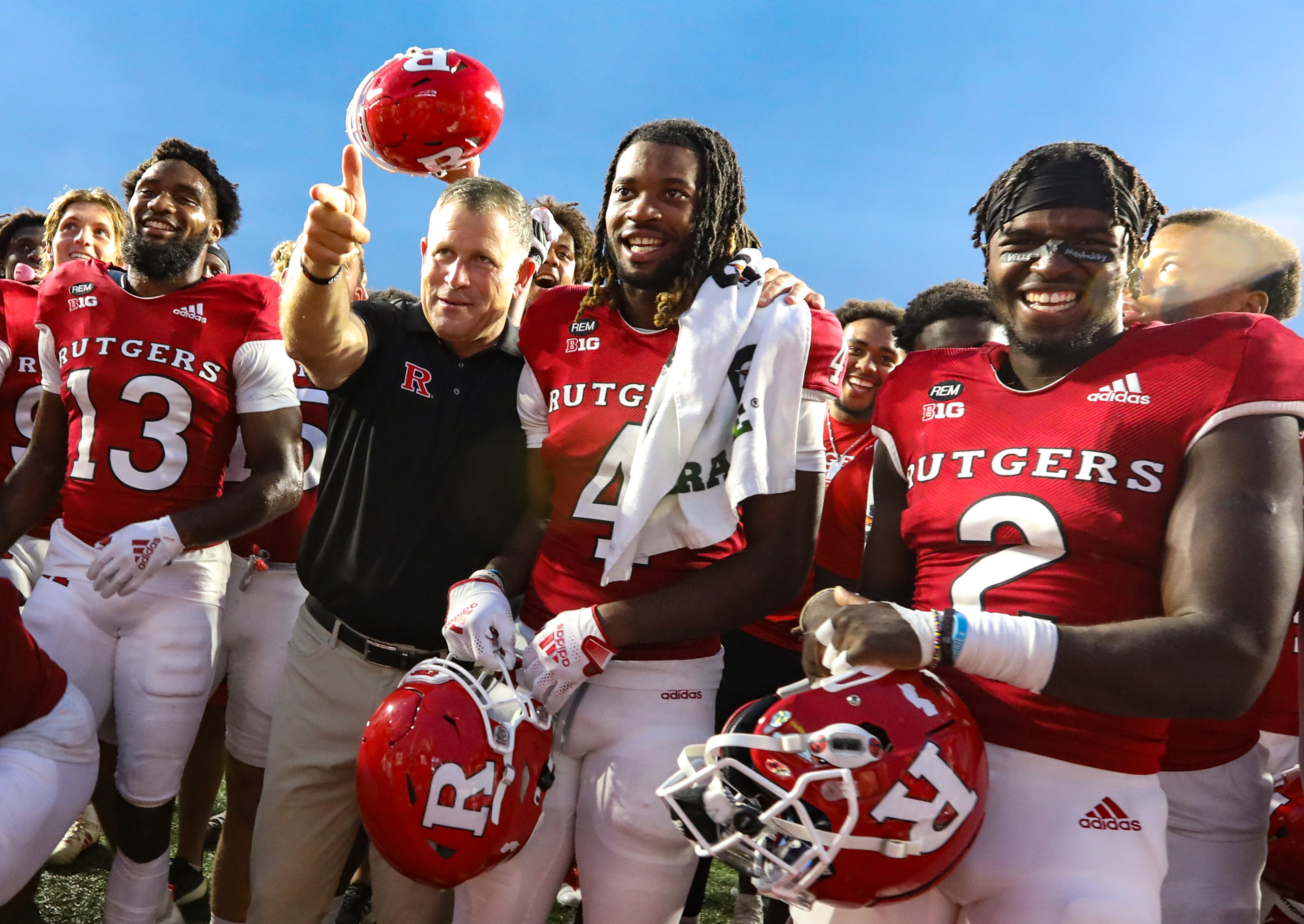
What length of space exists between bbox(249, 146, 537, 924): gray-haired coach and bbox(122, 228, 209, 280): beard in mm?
1207

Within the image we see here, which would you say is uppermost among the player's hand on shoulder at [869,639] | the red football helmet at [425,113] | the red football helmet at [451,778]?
the red football helmet at [425,113]

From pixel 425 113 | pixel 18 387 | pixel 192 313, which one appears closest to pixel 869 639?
pixel 425 113

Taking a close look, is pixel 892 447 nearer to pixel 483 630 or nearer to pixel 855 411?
pixel 483 630

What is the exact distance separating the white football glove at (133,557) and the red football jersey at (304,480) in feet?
1.48

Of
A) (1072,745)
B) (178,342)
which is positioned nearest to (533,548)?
(1072,745)

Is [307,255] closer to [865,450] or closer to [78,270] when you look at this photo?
[78,270]

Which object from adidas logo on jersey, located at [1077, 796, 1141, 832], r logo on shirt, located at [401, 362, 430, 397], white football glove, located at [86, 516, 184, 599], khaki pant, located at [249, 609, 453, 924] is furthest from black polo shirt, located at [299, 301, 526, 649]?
adidas logo on jersey, located at [1077, 796, 1141, 832]

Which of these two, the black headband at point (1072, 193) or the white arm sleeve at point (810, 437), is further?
the white arm sleeve at point (810, 437)

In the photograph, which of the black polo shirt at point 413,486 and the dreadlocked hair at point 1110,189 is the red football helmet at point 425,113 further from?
the dreadlocked hair at point 1110,189

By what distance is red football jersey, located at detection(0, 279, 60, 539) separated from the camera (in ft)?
13.1

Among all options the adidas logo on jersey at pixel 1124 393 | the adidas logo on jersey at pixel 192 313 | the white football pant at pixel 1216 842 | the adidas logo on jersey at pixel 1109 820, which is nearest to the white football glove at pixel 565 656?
the adidas logo on jersey at pixel 1109 820

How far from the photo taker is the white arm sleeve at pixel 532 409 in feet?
8.20

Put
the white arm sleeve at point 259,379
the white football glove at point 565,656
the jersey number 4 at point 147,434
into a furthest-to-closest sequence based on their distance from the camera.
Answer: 1. the white arm sleeve at point 259,379
2. the jersey number 4 at point 147,434
3. the white football glove at point 565,656

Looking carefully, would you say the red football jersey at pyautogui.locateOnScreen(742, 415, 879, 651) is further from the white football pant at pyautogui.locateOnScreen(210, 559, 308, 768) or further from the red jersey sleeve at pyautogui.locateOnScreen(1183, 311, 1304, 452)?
the white football pant at pyautogui.locateOnScreen(210, 559, 308, 768)
